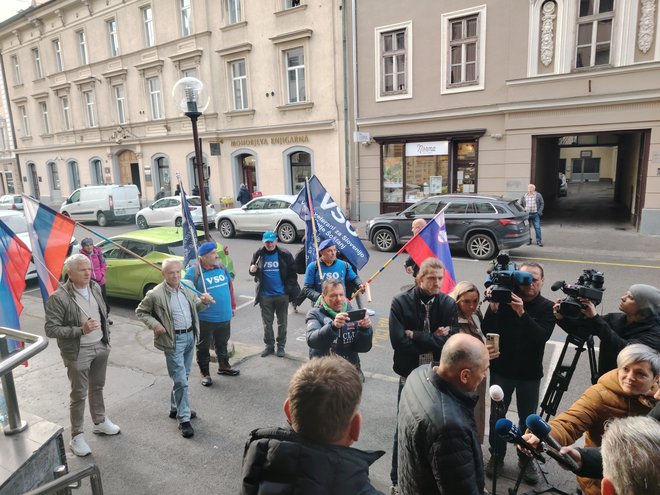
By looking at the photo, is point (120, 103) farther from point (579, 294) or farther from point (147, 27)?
point (579, 294)

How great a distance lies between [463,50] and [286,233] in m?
8.73

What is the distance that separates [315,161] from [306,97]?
2659 mm

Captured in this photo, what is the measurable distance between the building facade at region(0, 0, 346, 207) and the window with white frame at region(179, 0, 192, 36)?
0.19ft

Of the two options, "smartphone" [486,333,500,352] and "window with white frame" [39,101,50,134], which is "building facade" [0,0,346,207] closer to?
"window with white frame" [39,101,50,134]

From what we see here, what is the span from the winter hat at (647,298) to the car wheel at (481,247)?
850cm

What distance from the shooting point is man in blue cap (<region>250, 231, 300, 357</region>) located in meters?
6.25

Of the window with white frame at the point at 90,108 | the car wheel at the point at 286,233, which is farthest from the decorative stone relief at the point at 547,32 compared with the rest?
the window with white frame at the point at 90,108

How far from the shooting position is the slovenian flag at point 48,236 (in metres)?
4.82

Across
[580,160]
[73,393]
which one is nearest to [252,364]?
[73,393]

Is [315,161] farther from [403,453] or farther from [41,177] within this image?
[41,177]

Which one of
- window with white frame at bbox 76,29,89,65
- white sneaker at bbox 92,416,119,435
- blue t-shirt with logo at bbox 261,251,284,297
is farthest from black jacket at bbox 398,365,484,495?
window with white frame at bbox 76,29,89,65

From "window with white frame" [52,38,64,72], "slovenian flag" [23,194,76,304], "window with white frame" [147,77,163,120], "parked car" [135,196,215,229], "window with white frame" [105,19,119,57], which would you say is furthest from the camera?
"window with white frame" [52,38,64,72]

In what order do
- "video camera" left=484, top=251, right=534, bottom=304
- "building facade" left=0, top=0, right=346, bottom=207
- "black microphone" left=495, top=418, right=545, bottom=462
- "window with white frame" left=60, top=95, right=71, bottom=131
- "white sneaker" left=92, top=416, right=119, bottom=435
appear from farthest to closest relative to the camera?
"window with white frame" left=60, top=95, right=71, bottom=131 < "building facade" left=0, top=0, right=346, bottom=207 < "white sneaker" left=92, top=416, right=119, bottom=435 < "video camera" left=484, top=251, right=534, bottom=304 < "black microphone" left=495, top=418, right=545, bottom=462

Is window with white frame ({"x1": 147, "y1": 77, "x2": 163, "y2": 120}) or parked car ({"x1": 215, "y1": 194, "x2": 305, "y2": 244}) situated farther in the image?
window with white frame ({"x1": 147, "y1": 77, "x2": 163, "y2": 120})
